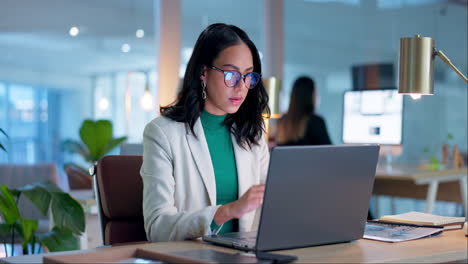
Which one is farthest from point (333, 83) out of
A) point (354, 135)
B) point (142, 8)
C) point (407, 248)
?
point (407, 248)

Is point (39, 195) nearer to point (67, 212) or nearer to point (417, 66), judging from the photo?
point (67, 212)

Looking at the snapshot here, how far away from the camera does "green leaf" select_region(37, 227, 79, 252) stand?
10.1ft

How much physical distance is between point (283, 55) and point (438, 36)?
72.0 inches

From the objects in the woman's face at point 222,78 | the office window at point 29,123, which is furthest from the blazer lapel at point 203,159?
the office window at point 29,123

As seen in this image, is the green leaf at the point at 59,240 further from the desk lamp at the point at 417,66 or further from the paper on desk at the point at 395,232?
the desk lamp at the point at 417,66

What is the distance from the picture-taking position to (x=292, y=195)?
5.41 ft

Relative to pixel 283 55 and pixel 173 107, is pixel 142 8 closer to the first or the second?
pixel 283 55

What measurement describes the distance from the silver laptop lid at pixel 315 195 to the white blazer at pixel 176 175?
15.5 inches

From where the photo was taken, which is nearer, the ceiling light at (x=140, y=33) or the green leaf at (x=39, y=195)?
the green leaf at (x=39, y=195)

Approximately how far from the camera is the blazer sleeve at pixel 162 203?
1.92m

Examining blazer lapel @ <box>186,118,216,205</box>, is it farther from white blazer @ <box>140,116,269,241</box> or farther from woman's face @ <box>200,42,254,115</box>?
woman's face @ <box>200,42,254,115</box>

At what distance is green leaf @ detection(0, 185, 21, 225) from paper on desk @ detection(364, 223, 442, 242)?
1.60 meters

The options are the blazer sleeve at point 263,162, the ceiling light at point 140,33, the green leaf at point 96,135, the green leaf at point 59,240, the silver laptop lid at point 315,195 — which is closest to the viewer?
the silver laptop lid at point 315,195

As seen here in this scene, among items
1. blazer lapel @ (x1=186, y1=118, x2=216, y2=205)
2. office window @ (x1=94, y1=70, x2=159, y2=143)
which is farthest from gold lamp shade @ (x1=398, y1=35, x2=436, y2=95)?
office window @ (x1=94, y1=70, x2=159, y2=143)
